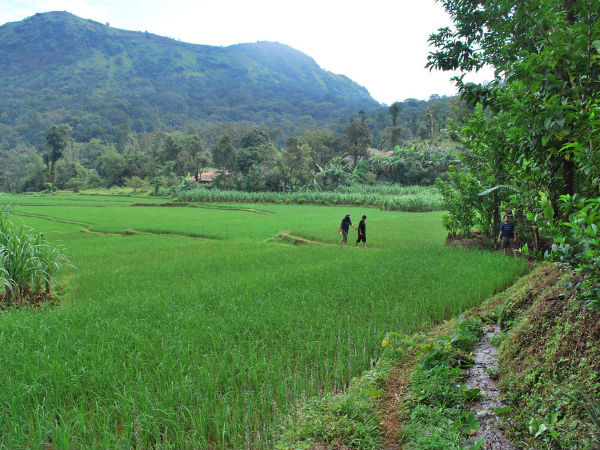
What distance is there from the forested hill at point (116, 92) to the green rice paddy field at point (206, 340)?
8812 cm

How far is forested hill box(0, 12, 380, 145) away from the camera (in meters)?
99.1

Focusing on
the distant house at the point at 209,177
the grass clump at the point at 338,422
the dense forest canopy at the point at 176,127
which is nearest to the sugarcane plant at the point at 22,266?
the grass clump at the point at 338,422

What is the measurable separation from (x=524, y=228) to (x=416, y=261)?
9.34 ft

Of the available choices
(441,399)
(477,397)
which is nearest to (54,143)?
(441,399)

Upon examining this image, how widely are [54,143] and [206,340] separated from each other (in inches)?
2267

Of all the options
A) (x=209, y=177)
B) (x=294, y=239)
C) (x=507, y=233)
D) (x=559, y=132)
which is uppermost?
(x=209, y=177)

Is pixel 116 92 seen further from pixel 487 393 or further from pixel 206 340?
pixel 487 393

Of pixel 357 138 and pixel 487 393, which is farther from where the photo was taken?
pixel 357 138

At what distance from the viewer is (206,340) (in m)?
3.91

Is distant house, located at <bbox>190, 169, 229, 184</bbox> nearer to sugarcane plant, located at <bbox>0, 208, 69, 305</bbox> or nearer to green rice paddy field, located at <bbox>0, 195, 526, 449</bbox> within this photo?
green rice paddy field, located at <bbox>0, 195, 526, 449</bbox>

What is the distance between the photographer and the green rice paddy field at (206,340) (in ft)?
8.60

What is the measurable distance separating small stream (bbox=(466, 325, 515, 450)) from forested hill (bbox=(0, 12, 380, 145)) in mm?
92126

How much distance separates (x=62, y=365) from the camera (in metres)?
3.27

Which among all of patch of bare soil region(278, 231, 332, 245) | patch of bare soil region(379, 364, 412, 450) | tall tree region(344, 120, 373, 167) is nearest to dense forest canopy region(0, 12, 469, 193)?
tall tree region(344, 120, 373, 167)
